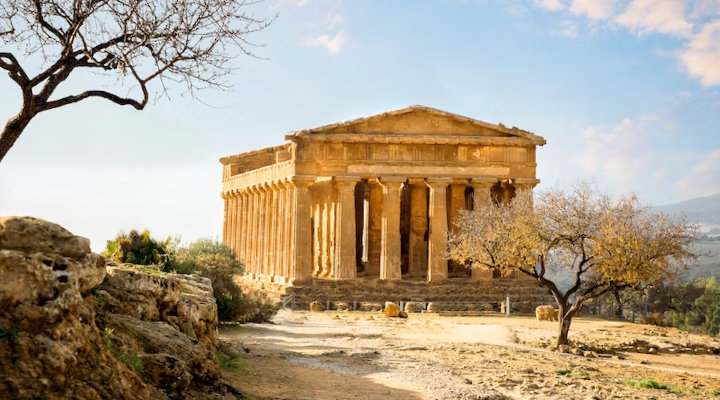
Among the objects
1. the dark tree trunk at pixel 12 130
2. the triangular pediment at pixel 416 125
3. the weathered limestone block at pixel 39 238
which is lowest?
the weathered limestone block at pixel 39 238

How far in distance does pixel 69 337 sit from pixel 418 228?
35.7 meters

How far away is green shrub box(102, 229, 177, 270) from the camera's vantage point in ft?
64.4

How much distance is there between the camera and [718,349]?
23.8 meters

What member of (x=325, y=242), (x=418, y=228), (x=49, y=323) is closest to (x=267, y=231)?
(x=325, y=242)

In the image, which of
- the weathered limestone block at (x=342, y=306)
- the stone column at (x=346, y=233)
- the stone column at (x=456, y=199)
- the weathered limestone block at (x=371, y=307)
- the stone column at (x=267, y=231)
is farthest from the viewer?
the stone column at (x=267, y=231)

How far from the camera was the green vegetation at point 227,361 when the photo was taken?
12.8 metres

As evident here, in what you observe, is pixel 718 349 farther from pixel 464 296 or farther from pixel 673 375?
pixel 464 296

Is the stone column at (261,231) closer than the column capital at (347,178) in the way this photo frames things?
No

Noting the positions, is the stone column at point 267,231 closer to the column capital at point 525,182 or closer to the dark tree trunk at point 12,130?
the column capital at point 525,182

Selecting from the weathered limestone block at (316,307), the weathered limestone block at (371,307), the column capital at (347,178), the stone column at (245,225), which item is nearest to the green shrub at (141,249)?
the weathered limestone block at (316,307)

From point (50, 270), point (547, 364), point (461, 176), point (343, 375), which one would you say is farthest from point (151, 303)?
point (461, 176)

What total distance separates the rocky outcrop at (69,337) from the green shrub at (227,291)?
13.6 m

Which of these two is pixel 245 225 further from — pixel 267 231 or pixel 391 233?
pixel 391 233

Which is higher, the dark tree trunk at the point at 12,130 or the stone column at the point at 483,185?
the stone column at the point at 483,185
